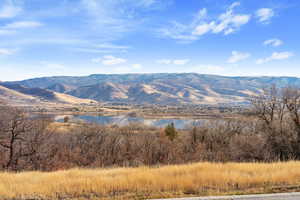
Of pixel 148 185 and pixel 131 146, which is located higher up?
pixel 148 185

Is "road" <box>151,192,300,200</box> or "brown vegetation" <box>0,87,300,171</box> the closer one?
"road" <box>151,192,300,200</box>

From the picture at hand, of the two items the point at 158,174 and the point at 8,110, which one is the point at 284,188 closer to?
the point at 158,174

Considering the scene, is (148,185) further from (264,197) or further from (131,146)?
(131,146)

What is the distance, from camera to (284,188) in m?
6.85

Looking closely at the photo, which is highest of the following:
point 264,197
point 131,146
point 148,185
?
point 264,197

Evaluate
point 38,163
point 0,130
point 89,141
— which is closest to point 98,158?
point 89,141

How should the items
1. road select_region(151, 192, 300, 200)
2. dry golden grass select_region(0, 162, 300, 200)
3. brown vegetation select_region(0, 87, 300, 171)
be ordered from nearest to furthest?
road select_region(151, 192, 300, 200), dry golden grass select_region(0, 162, 300, 200), brown vegetation select_region(0, 87, 300, 171)

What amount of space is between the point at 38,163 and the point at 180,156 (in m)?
14.1

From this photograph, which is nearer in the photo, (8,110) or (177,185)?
(177,185)

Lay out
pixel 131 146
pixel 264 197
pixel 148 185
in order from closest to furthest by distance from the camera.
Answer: pixel 264 197
pixel 148 185
pixel 131 146

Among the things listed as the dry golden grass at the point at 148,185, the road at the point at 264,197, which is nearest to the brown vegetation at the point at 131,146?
the dry golden grass at the point at 148,185

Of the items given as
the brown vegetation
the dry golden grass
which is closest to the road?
the dry golden grass

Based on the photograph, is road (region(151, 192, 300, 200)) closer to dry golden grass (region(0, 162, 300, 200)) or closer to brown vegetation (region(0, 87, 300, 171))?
dry golden grass (region(0, 162, 300, 200))

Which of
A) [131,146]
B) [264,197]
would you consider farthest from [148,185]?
[131,146]
